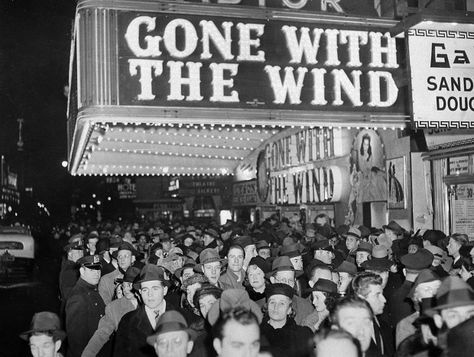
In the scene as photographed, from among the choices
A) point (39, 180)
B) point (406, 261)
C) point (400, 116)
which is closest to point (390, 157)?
point (400, 116)

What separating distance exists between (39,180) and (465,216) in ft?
339

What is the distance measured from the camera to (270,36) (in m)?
10.8

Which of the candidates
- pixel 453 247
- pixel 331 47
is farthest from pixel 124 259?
pixel 331 47

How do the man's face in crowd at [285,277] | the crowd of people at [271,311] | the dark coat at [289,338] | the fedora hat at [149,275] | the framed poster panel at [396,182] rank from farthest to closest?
the framed poster panel at [396,182], the man's face in crowd at [285,277], the fedora hat at [149,275], the dark coat at [289,338], the crowd of people at [271,311]

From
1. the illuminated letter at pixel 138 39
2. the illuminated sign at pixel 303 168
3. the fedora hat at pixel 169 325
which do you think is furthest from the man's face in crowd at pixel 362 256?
the illuminated sign at pixel 303 168

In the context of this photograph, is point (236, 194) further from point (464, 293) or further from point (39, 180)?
point (39, 180)

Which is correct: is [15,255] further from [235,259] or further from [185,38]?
[235,259]

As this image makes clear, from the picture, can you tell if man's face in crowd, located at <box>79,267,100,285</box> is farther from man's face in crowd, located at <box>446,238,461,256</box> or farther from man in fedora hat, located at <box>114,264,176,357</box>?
man's face in crowd, located at <box>446,238,461,256</box>

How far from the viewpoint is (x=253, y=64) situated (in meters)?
10.6

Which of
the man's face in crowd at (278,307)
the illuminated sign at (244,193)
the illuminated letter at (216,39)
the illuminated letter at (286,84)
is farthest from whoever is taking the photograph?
the illuminated sign at (244,193)

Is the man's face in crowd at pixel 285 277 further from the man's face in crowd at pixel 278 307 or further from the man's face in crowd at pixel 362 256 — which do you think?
the man's face in crowd at pixel 362 256

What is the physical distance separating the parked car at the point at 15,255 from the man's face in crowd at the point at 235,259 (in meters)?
13.7

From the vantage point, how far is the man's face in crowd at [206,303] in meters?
5.52

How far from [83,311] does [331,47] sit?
269 inches
